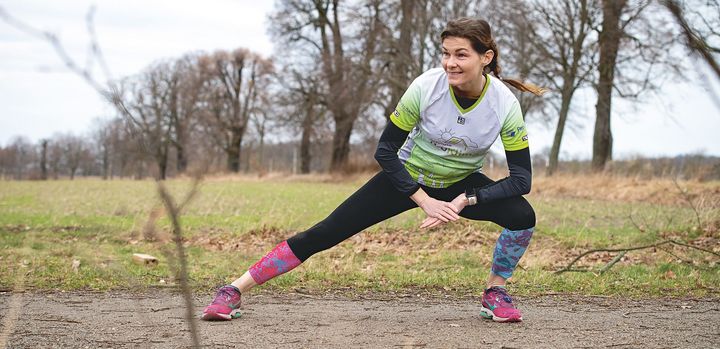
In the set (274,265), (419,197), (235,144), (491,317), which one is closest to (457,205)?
(419,197)

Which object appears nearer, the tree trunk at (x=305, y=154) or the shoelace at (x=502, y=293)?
the shoelace at (x=502, y=293)

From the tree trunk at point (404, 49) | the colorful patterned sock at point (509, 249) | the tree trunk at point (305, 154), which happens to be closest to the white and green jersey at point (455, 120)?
the colorful patterned sock at point (509, 249)

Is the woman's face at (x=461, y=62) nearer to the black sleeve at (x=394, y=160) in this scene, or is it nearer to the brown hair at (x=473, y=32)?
the brown hair at (x=473, y=32)

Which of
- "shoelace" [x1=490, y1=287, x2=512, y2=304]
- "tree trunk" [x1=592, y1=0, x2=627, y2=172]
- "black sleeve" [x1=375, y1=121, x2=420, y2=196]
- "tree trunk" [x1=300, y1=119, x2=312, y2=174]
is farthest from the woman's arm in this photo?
"tree trunk" [x1=300, y1=119, x2=312, y2=174]

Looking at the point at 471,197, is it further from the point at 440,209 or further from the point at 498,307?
Answer: the point at 498,307

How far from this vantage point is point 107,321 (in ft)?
15.4

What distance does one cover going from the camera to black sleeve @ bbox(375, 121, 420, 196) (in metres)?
4.73

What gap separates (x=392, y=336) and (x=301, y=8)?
1566 inches

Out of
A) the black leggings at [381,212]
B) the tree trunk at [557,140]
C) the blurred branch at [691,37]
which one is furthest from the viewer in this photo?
the tree trunk at [557,140]

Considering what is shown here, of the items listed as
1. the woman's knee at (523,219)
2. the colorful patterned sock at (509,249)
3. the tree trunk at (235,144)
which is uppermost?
the tree trunk at (235,144)

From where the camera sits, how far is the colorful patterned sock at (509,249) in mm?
4887

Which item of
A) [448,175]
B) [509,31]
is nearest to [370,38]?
[509,31]

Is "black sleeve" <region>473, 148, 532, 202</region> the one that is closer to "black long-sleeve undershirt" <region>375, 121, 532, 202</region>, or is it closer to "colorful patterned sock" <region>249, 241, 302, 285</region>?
"black long-sleeve undershirt" <region>375, 121, 532, 202</region>

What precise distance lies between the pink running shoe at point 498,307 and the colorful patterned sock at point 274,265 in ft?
4.44
